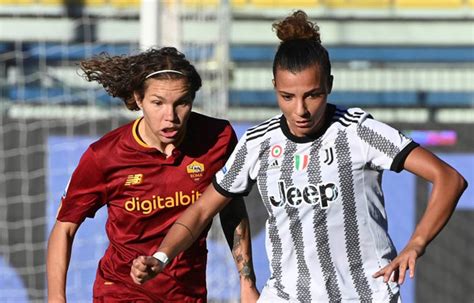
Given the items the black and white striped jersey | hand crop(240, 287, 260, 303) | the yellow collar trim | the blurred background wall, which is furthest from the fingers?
the blurred background wall

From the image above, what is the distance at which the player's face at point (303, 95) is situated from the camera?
3.68 meters

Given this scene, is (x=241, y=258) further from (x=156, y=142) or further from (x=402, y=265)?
(x=402, y=265)

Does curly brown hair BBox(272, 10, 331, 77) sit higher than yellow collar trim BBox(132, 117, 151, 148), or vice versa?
curly brown hair BBox(272, 10, 331, 77)

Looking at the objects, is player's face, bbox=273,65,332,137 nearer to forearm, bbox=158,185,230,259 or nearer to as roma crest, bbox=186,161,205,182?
forearm, bbox=158,185,230,259

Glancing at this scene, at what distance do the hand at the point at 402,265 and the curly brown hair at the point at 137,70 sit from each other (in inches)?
51.5

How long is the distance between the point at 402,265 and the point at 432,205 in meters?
0.27

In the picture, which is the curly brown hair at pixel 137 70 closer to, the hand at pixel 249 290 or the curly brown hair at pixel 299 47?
the curly brown hair at pixel 299 47

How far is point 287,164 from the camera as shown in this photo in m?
3.86

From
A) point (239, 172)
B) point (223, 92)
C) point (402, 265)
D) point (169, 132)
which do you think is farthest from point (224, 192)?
point (223, 92)

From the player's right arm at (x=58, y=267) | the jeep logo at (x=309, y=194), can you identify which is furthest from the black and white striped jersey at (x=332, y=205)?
the player's right arm at (x=58, y=267)

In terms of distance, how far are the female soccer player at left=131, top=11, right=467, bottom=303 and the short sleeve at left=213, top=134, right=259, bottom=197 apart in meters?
0.03

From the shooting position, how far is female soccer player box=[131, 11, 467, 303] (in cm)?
371

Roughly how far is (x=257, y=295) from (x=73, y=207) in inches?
35.0

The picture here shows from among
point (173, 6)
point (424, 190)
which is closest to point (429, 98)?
point (424, 190)
